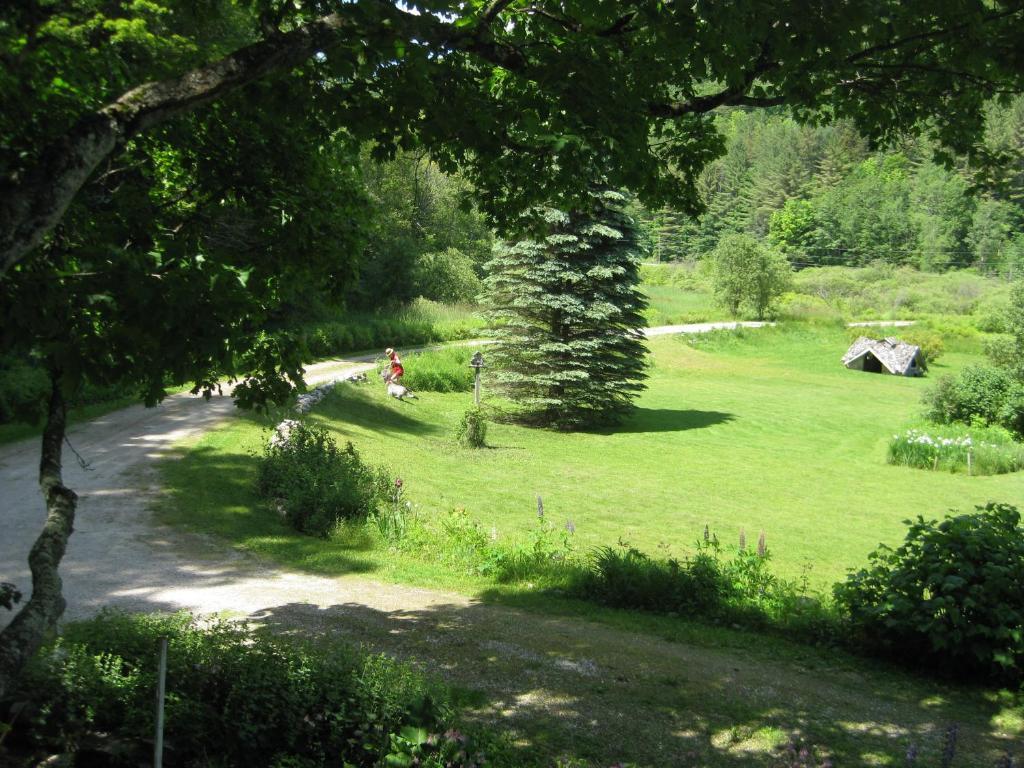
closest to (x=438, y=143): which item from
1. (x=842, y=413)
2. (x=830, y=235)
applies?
(x=842, y=413)

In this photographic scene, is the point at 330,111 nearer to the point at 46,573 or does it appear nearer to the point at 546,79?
the point at 546,79

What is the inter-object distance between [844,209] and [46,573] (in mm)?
125821

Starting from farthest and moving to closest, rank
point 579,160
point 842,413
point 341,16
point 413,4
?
point 842,413 → point 579,160 → point 413,4 → point 341,16

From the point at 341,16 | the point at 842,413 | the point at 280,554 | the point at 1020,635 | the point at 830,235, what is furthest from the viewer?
the point at 830,235

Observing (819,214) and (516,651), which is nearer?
(516,651)

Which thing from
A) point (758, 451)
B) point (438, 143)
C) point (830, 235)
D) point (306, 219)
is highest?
point (830, 235)

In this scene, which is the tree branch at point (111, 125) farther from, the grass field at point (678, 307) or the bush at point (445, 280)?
the grass field at point (678, 307)

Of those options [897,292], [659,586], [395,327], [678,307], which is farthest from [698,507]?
[897,292]

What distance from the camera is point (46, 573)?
3.98m

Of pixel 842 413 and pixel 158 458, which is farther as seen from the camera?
pixel 842 413

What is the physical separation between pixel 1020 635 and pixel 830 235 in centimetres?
12003

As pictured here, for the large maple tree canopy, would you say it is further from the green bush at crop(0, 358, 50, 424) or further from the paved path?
the green bush at crop(0, 358, 50, 424)

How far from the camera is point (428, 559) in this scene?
10117 millimetres

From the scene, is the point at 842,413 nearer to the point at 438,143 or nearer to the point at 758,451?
the point at 758,451
